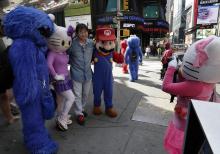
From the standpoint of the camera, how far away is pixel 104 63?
459cm

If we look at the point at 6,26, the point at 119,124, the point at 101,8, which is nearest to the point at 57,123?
the point at 119,124

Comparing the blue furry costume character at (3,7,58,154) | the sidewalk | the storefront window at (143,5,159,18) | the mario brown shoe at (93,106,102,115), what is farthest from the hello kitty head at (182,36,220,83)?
the storefront window at (143,5,159,18)

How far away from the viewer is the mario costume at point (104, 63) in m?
4.48

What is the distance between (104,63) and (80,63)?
50 centimetres

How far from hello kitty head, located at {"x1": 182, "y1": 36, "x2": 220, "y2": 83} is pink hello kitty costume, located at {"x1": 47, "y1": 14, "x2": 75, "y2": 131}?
202 cm

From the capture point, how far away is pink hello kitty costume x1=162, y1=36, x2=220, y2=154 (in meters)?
2.41

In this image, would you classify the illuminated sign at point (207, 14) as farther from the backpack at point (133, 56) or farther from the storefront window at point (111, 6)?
the backpack at point (133, 56)

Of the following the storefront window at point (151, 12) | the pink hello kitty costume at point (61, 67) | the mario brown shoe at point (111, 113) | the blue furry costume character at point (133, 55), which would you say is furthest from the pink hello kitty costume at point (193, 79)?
the storefront window at point (151, 12)

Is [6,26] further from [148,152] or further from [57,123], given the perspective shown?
[148,152]

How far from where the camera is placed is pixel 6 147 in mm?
3531

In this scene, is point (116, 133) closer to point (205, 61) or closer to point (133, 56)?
point (205, 61)

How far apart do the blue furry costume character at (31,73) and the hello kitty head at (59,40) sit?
48cm

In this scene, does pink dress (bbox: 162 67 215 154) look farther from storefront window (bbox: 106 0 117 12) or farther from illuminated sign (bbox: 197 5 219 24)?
illuminated sign (bbox: 197 5 219 24)

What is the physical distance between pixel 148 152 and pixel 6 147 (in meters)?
2.00
